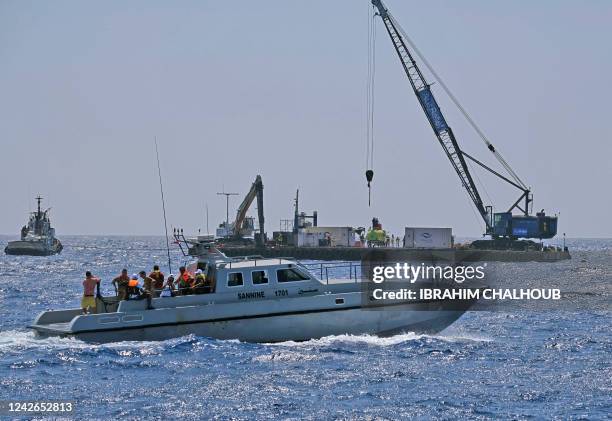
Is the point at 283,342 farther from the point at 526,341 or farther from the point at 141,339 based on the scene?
the point at 526,341

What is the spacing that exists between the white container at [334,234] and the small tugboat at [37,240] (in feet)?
145

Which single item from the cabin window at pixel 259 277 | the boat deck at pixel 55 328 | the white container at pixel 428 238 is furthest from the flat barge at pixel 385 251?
the boat deck at pixel 55 328

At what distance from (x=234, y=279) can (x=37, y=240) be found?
130754 mm

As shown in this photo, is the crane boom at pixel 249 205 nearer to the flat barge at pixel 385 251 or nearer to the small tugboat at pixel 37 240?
the flat barge at pixel 385 251

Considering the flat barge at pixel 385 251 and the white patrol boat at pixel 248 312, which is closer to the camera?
the white patrol boat at pixel 248 312

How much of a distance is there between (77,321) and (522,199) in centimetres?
10469

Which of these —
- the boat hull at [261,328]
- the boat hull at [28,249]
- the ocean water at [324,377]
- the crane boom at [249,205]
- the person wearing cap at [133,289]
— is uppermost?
the crane boom at [249,205]

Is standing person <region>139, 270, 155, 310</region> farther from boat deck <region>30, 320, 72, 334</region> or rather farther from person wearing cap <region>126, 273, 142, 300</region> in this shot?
boat deck <region>30, 320, 72, 334</region>

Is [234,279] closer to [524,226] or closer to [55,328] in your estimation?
[55,328]

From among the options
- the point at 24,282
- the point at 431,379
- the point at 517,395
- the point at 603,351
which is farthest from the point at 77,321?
the point at 24,282

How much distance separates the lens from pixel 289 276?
3353 cm

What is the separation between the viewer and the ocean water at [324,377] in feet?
79.6

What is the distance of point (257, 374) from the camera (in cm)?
2816

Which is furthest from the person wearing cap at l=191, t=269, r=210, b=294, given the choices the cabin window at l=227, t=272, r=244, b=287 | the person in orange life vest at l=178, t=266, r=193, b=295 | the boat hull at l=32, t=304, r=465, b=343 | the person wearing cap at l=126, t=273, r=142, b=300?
the person wearing cap at l=126, t=273, r=142, b=300
